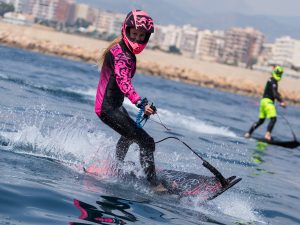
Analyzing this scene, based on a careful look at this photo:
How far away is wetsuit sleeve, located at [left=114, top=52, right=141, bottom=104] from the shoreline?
73507 millimetres

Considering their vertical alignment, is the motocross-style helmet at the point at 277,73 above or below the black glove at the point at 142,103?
above

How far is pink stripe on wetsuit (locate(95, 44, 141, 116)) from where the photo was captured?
7695 millimetres

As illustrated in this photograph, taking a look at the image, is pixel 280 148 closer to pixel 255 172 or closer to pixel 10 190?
pixel 255 172

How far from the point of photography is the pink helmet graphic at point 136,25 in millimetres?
7793

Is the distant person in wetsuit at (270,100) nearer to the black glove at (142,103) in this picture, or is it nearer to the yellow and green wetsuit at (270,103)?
the yellow and green wetsuit at (270,103)

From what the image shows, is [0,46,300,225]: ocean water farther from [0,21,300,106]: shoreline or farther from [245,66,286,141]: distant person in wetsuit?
[0,21,300,106]: shoreline

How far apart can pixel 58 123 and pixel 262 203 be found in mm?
4588

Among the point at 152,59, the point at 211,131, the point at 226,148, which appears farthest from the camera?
the point at 152,59

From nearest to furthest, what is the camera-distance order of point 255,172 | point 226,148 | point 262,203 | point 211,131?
point 262,203 → point 255,172 → point 226,148 → point 211,131

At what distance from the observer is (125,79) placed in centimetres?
771

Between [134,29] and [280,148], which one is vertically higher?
[134,29]

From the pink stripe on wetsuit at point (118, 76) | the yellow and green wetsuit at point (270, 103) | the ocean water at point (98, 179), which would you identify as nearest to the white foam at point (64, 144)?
the ocean water at point (98, 179)

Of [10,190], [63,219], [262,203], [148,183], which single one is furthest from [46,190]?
[262,203]

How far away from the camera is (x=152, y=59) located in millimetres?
104625
